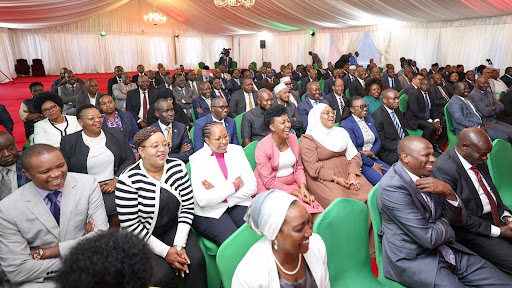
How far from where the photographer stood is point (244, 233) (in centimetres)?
190

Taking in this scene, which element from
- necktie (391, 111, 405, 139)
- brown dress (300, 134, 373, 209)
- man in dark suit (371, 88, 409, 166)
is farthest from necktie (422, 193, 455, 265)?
necktie (391, 111, 405, 139)

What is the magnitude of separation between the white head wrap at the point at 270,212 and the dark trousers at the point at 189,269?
1018mm

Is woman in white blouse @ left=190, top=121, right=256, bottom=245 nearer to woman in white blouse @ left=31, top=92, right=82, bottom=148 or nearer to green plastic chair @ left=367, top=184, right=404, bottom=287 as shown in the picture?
green plastic chair @ left=367, top=184, right=404, bottom=287

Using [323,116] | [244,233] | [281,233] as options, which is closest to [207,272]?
[244,233]

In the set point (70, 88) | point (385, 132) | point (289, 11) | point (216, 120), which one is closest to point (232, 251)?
point (216, 120)

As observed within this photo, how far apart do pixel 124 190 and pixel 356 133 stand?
297 cm

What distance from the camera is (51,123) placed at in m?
3.74

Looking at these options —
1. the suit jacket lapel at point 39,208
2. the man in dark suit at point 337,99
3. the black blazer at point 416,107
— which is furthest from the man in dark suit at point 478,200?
the man in dark suit at point 337,99

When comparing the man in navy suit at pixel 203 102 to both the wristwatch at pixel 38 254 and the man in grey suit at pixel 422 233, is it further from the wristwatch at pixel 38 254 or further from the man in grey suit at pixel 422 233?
the man in grey suit at pixel 422 233

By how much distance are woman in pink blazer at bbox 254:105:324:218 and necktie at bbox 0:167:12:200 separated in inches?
84.7

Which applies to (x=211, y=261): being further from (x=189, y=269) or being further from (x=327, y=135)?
(x=327, y=135)

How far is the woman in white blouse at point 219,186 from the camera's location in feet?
8.77

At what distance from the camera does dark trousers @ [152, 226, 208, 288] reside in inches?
88.7

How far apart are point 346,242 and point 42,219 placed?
1961mm
